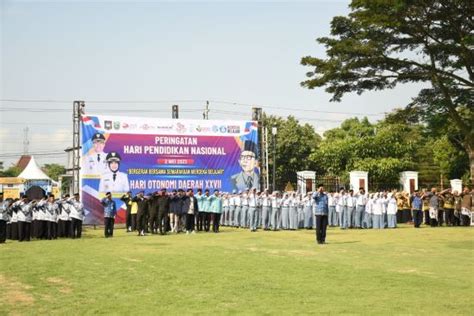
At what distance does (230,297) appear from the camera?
332 inches

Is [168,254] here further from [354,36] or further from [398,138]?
[398,138]

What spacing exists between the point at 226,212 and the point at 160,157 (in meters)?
3.73

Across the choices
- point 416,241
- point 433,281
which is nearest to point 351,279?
point 433,281

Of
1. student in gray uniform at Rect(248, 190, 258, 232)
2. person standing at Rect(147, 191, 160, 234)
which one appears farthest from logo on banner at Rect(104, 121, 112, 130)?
student in gray uniform at Rect(248, 190, 258, 232)

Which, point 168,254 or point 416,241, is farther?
point 416,241

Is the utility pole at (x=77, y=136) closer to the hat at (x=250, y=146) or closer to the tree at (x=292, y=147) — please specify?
the hat at (x=250, y=146)

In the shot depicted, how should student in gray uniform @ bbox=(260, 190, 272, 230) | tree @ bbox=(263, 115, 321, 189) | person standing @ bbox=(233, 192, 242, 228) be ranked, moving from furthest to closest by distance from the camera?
tree @ bbox=(263, 115, 321, 189) → person standing @ bbox=(233, 192, 242, 228) → student in gray uniform @ bbox=(260, 190, 272, 230)

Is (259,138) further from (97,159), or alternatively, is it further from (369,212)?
(97,159)

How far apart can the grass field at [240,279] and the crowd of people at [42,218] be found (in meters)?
3.73

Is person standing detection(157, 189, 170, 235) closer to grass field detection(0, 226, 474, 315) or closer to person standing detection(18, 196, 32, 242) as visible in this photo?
person standing detection(18, 196, 32, 242)

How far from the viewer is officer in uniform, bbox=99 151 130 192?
25422mm

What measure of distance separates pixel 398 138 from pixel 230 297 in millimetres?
33969

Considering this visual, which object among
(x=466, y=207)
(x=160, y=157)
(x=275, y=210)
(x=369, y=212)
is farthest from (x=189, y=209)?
(x=466, y=207)

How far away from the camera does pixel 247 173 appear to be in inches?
1120
